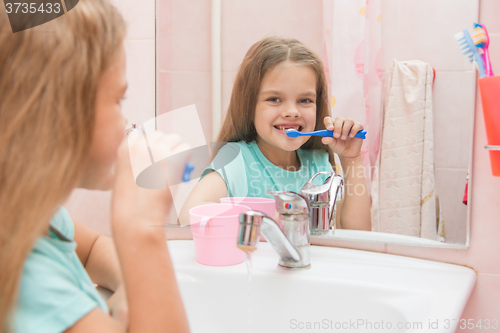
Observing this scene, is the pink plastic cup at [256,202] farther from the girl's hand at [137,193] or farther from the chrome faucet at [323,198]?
the girl's hand at [137,193]

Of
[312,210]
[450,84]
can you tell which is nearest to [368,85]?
[450,84]

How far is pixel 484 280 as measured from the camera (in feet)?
2.06

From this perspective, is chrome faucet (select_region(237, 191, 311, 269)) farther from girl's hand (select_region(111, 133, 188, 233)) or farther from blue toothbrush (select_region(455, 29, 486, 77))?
blue toothbrush (select_region(455, 29, 486, 77))

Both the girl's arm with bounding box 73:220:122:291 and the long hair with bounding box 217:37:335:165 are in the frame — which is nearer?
the girl's arm with bounding box 73:220:122:291

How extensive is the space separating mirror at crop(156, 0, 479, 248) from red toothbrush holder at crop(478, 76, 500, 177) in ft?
0.23

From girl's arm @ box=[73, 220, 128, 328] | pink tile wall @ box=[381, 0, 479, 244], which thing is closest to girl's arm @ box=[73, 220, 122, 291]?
girl's arm @ box=[73, 220, 128, 328]

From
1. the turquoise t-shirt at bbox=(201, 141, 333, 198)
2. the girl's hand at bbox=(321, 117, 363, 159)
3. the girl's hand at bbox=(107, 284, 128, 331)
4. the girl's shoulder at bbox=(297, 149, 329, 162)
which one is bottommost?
the girl's hand at bbox=(107, 284, 128, 331)

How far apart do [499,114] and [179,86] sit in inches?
22.9

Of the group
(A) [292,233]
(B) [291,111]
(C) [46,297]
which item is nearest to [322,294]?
(A) [292,233]

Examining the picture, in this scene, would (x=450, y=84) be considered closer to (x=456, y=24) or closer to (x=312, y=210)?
(x=456, y=24)

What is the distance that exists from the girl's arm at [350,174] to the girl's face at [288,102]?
0.14ft

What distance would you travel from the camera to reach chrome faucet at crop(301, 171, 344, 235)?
69 cm

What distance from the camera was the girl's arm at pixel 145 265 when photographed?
1.17 ft

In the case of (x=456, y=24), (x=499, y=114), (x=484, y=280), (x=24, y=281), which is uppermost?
(x=456, y=24)
